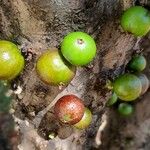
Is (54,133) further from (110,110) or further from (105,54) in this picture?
(110,110)

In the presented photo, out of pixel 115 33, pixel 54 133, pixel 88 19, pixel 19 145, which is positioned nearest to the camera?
pixel 88 19

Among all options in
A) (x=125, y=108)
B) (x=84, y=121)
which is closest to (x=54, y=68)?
(x=84, y=121)

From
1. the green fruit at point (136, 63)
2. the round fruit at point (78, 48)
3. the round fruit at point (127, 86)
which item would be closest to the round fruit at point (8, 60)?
the round fruit at point (78, 48)

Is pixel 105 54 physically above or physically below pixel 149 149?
above

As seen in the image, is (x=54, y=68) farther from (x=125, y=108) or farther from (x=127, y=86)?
(x=125, y=108)

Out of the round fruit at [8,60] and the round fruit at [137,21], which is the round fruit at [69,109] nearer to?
the round fruit at [8,60]

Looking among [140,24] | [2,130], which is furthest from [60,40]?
[2,130]

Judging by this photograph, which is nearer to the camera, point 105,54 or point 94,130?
point 105,54

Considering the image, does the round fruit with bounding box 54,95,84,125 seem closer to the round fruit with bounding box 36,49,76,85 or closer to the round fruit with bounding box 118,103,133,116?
the round fruit with bounding box 36,49,76,85

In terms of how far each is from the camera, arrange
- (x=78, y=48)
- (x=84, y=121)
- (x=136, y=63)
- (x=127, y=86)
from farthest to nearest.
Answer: (x=136, y=63) → (x=127, y=86) → (x=84, y=121) → (x=78, y=48)
